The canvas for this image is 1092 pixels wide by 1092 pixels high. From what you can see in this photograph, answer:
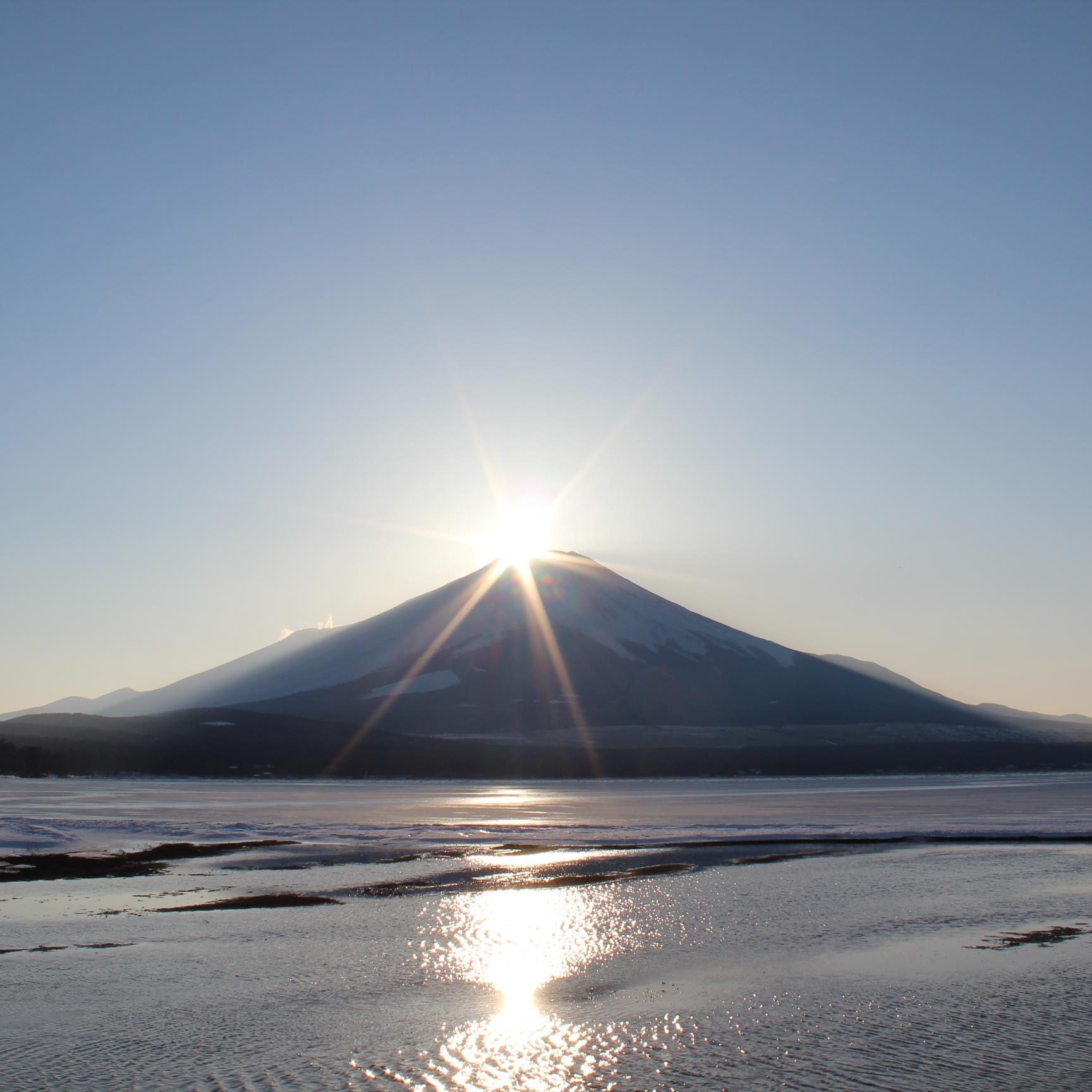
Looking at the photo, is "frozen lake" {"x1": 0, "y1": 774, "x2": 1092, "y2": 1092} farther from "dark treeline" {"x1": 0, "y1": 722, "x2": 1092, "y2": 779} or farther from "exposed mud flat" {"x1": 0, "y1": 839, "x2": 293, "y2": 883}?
"dark treeline" {"x1": 0, "y1": 722, "x2": 1092, "y2": 779}

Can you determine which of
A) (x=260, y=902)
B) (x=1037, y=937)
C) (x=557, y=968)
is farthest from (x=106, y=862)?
(x=1037, y=937)

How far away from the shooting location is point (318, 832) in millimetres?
28438

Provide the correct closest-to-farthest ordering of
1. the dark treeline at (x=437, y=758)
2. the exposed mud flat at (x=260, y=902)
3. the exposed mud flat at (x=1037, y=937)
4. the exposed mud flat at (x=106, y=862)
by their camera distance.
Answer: the exposed mud flat at (x=1037, y=937), the exposed mud flat at (x=260, y=902), the exposed mud flat at (x=106, y=862), the dark treeline at (x=437, y=758)

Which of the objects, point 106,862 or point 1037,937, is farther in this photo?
point 106,862

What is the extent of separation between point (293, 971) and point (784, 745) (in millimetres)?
164731

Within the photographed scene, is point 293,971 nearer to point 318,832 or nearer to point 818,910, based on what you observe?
point 818,910

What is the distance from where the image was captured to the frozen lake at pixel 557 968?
809 centimetres

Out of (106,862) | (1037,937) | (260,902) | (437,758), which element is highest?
(437,758)

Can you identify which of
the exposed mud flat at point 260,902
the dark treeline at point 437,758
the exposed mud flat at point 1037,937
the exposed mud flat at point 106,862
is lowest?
the exposed mud flat at point 1037,937

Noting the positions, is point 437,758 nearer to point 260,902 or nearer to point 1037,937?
point 260,902

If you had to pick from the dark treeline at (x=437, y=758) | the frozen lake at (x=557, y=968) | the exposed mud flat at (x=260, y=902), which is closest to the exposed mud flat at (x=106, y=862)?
the frozen lake at (x=557, y=968)

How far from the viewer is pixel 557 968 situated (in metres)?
11.6

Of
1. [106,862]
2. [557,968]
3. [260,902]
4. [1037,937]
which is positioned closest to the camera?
[557,968]

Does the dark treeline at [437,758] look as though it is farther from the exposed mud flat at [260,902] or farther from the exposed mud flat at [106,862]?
the exposed mud flat at [260,902]
